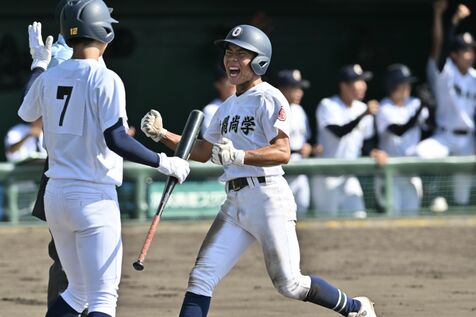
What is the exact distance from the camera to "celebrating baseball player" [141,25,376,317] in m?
6.18

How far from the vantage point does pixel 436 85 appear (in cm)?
1422

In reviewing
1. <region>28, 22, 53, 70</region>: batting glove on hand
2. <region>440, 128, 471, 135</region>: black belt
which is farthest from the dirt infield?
<region>28, 22, 53, 70</region>: batting glove on hand

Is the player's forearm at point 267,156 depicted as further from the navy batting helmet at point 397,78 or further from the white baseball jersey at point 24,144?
the navy batting helmet at point 397,78

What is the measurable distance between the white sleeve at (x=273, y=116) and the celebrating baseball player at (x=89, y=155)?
0.69m

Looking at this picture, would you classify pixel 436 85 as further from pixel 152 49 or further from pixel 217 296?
pixel 217 296

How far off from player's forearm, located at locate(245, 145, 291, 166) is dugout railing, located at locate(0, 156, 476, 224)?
22.2 ft

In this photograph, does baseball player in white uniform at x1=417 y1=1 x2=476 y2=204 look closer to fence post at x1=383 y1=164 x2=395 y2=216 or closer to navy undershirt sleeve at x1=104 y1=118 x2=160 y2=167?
fence post at x1=383 y1=164 x2=395 y2=216

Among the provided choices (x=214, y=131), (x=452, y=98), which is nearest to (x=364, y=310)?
(x=214, y=131)

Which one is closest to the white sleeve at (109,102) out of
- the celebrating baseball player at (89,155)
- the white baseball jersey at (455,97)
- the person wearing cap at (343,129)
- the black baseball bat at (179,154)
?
the celebrating baseball player at (89,155)

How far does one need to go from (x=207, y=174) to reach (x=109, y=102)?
25.5 feet

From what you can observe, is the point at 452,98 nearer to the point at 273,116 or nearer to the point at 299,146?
the point at 299,146

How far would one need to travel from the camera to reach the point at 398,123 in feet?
44.4

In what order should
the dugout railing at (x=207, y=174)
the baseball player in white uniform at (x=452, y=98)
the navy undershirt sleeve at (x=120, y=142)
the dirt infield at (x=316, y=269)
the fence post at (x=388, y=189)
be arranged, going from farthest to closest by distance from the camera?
the baseball player in white uniform at (x=452, y=98) < the fence post at (x=388, y=189) < the dugout railing at (x=207, y=174) < the dirt infield at (x=316, y=269) < the navy undershirt sleeve at (x=120, y=142)

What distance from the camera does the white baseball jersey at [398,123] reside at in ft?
44.5
